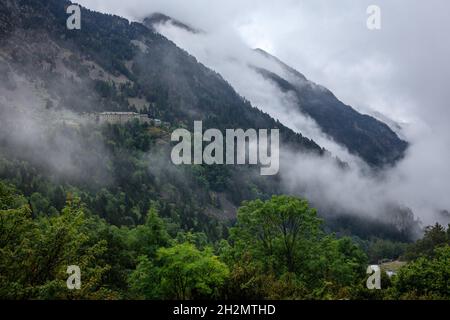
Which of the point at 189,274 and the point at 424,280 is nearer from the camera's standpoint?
the point at 189,274

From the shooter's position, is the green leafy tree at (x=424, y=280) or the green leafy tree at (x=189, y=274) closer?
the green leafy tree at (x=189, y=274)

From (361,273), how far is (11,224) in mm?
49112

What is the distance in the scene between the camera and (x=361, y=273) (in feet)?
205

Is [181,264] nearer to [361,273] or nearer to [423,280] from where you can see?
[423,280]

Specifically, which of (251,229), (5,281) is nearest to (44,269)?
(5,281)

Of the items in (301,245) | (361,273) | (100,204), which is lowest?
(361,273)

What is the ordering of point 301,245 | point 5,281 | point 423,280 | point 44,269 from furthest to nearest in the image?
1. point 301,245
2. point 423,280
3. point 44,269
4. point 5,281

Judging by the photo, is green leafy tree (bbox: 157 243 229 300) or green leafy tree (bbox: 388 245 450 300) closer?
green leafy tree (bbox: 157 243 229 300)

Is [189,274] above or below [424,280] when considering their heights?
above

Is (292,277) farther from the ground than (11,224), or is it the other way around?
(11,224)
